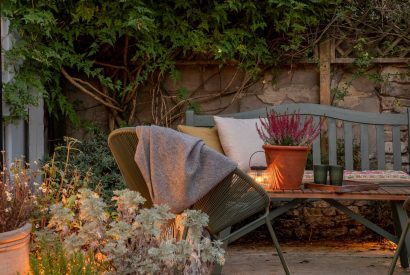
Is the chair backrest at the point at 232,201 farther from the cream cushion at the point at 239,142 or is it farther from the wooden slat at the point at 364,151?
the wooden slat at the point at 364,151

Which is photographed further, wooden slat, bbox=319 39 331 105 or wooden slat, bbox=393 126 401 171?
wooden slat, bbox=319 39 331 105

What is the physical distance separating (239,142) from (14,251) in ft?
6.62

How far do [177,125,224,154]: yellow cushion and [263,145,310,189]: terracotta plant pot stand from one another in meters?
1.05

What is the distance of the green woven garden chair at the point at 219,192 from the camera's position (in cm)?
233

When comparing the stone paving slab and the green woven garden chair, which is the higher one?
the green woven garden chair

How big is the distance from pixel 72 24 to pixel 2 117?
0.99m

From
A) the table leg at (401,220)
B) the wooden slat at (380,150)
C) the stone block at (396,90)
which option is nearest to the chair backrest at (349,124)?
the wooden slat at (380,150)

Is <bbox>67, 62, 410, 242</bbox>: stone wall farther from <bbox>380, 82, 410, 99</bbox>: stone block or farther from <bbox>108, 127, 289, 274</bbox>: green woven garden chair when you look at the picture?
<bbox>108, 127, 289, 274</bbox>: green woven garden chair

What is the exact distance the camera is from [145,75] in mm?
4383

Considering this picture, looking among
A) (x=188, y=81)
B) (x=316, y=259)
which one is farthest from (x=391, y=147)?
(x=188, y=81)

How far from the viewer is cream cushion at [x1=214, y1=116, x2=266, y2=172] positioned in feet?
12.3

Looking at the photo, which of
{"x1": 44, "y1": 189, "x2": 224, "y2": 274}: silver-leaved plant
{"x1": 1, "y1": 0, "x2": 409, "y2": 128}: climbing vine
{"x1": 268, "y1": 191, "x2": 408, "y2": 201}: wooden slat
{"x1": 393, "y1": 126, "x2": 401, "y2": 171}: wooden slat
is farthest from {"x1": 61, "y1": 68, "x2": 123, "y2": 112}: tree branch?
{"x1": 44, "y1": 189, "x2": 224, "y2": 274}: silver-leaved plant

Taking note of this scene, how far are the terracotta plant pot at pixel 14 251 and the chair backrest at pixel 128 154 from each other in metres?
0.55

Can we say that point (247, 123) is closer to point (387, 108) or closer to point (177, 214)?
point (387, 108)
